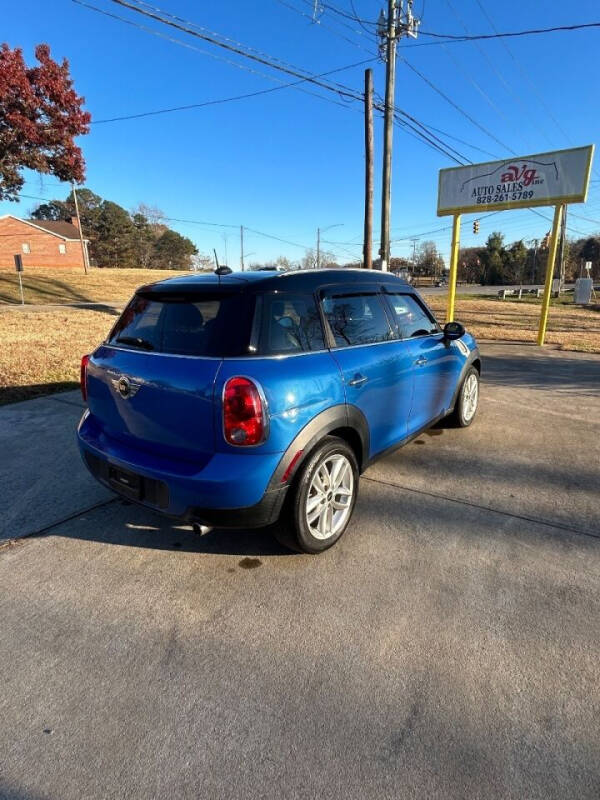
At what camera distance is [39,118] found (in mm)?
14500

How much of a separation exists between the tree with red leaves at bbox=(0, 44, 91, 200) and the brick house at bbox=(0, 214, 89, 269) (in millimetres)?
38311

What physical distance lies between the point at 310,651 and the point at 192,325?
1.75 metres

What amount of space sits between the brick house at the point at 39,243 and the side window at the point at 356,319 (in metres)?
54.0

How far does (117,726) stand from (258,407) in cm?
139

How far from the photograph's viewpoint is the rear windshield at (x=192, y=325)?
2.43 meters

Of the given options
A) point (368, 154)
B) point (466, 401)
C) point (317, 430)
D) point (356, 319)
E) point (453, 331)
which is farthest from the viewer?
point (368, 154)

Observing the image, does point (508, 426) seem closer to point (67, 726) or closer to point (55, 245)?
point (67, 726)

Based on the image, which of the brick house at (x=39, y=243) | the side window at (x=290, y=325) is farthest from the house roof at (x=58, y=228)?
the side window at (x=290, y=325)

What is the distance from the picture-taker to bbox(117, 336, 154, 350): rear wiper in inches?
107

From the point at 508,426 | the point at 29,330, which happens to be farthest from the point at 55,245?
the point at 508,426

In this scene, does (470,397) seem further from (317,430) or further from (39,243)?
(39,243)

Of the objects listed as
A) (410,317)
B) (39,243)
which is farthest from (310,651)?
(39,243)

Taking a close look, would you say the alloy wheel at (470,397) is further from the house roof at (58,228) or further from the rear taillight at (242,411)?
the house roof at (58,228)

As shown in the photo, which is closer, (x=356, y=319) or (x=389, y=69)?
(x=356, y=319)
